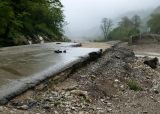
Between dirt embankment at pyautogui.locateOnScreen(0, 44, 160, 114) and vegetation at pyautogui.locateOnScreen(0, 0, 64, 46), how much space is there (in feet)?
34.3

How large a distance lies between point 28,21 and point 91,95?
19843 mm

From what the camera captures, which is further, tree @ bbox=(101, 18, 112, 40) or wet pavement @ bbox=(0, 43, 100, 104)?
tree @ bbox=(101, 18, 112, 40)

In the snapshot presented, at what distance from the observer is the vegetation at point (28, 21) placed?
74.4 feet

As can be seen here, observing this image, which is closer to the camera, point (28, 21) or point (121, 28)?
point (28, 21)

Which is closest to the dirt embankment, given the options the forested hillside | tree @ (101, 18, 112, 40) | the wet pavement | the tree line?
the wet pavement

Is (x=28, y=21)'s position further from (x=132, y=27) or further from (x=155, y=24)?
(x=132, y=27)

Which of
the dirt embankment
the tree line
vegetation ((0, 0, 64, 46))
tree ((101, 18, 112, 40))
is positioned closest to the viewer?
the dirt embankment

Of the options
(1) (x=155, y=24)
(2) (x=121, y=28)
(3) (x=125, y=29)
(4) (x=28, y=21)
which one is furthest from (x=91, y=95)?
(2) (x=121, y=28)

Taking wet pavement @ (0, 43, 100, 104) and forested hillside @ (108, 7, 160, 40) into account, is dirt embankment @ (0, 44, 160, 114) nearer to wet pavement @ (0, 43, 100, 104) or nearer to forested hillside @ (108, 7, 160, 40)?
wet pavement @ (0, 43, 100, 104)

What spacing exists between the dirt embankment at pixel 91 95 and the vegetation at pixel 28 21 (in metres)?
10.5

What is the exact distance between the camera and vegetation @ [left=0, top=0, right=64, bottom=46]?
22.7 m

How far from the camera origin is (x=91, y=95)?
9375 mm

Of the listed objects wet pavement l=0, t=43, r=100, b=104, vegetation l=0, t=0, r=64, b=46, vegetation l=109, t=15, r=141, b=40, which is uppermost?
vegetation l=0, t=0, r=64, b=46

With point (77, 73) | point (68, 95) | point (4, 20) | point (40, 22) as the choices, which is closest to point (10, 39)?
point (4, 20)
